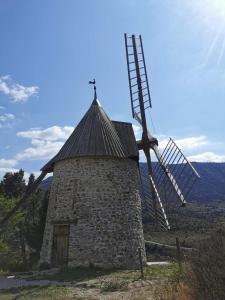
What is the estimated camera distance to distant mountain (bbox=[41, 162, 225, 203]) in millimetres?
110588

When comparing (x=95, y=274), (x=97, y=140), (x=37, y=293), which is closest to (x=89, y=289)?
(x=37, y=293)

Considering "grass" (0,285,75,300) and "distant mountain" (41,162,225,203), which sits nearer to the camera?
"grass" (0,285,75,300)

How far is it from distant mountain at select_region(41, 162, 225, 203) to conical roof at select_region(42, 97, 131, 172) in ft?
261

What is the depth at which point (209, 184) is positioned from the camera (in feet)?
415

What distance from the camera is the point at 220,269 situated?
19.7ft

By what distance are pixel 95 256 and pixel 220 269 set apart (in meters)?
11.0

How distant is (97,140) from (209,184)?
371 ft

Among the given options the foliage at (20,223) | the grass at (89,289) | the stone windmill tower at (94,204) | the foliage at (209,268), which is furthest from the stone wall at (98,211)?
the foliage at (209,268)

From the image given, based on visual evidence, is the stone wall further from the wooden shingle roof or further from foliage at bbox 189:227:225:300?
foliage at bbox 189:227:225:300

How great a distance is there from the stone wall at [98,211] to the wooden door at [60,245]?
0.27 metres

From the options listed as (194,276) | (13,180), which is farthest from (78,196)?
(13,180)

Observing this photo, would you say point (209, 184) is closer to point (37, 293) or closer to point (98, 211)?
point (98, 211)

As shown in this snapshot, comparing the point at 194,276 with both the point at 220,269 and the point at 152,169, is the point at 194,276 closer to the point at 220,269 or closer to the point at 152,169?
the point at 220,269

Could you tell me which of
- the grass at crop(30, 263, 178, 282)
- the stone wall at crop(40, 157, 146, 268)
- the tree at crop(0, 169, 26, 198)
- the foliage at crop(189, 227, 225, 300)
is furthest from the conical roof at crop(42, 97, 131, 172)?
the tree at crop(0, 169, 26, 198)
